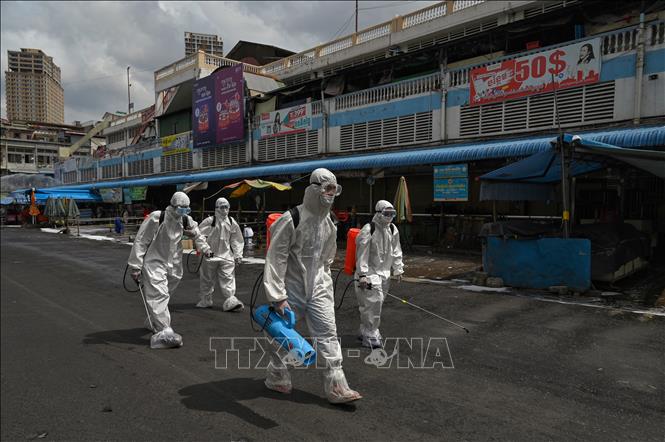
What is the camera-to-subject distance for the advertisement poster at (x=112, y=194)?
3152 centimetres

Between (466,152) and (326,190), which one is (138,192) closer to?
(466,152)

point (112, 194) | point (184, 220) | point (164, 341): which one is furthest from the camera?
point (112, 194)

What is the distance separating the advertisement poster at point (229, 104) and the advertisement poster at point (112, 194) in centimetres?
1056

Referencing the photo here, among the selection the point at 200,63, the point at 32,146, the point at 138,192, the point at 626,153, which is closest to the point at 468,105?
the point at 626,153

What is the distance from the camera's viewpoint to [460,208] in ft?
54.3

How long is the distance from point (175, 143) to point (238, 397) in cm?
2909

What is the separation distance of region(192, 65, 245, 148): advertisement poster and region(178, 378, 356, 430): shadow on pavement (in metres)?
21.3

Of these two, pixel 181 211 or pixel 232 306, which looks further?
pixel 232 306

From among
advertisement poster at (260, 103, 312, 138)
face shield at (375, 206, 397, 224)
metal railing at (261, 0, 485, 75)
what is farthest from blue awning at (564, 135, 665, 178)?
advertisement poster at (260, 103, 312, 138)

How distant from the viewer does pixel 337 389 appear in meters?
3.63

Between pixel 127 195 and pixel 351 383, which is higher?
pixel 127 195

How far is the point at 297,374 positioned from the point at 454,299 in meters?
4.68

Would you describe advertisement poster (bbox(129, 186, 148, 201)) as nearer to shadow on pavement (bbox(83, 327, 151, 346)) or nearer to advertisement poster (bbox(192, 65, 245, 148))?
advertisement poster (bbox(192, 65, 245, 148))

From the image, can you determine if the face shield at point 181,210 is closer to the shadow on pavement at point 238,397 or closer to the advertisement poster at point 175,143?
the shadow on pavement at point 238,397
